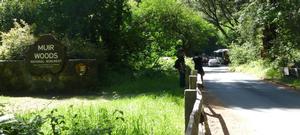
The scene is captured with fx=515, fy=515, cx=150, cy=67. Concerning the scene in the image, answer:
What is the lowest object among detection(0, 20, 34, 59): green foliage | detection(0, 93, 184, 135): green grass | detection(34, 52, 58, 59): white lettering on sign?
detection(0, 93, 184, 135): green grass

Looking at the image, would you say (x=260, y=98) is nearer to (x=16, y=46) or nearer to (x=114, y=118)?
(x=114, y=118)

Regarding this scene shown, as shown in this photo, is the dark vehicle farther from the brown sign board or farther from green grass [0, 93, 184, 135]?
green grass [0, 93, 184, 135]

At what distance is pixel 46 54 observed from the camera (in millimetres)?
23734

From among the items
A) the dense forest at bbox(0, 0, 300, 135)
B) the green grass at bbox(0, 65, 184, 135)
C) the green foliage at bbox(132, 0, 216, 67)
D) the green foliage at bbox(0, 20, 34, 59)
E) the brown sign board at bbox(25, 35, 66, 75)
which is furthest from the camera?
the green foliage at bbox(132, 0, 216, 67)

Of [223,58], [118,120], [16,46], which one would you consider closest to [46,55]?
[16,46]

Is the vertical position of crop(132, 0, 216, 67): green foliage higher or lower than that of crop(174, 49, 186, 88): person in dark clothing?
higher

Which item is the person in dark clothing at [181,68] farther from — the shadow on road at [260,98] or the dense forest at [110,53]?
the shadow on road at [260,98]

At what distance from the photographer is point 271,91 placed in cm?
2503

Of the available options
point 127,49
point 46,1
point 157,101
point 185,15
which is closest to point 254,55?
point 185,15

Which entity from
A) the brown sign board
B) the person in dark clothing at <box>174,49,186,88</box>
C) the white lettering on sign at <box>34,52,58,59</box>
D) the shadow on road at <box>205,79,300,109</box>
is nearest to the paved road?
the shadow on road at <box>205,79,300,109</box>

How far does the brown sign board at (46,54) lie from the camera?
77.2ft

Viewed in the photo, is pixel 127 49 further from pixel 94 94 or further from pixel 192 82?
pixel 192 82

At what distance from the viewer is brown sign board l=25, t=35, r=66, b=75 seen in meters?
23.5

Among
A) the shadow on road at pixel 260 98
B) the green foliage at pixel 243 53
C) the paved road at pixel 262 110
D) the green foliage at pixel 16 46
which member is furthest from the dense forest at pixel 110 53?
the green foliage at pixel 243 53
